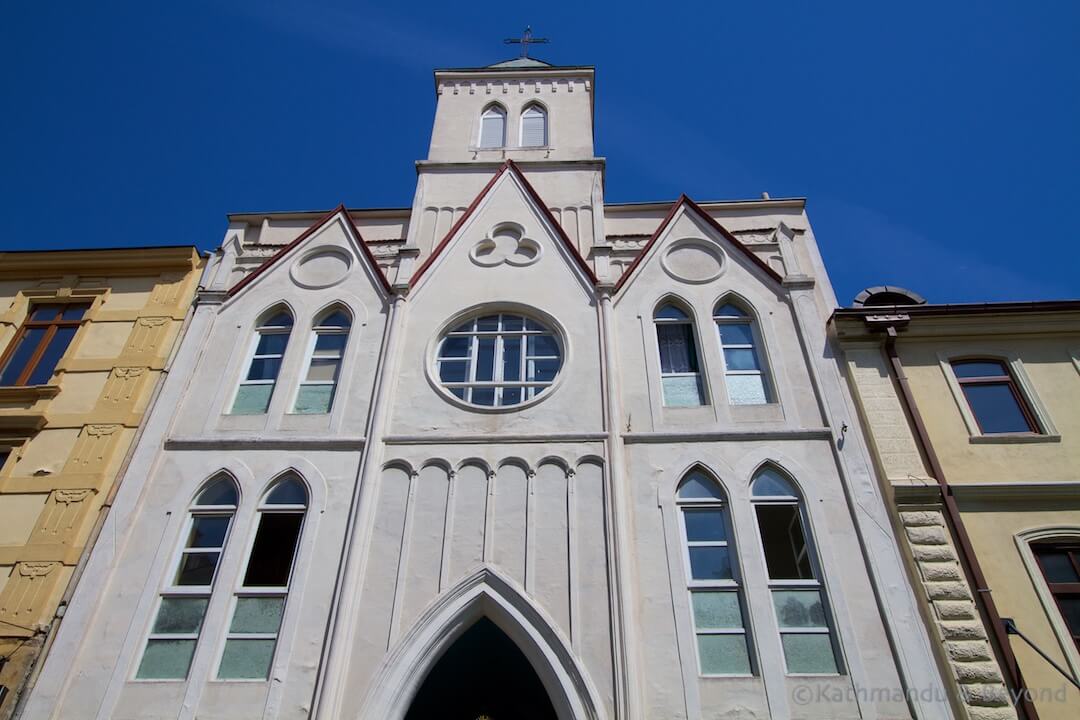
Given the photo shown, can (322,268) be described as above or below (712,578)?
above

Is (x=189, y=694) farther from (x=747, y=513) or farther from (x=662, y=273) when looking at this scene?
(x=662, y=273)

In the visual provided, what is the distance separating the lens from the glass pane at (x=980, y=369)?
1403 cm

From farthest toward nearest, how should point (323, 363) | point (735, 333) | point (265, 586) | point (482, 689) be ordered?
point (735, 333)
point (323, 363)
point (482, 689)
point (265, 586)

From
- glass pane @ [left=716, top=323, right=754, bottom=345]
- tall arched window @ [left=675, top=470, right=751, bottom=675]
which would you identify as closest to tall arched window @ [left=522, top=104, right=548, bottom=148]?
glass pane @ [left=716, top=323, right=754, bottom=345]

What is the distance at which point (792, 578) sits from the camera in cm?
1151

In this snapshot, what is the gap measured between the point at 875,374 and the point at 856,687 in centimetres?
573

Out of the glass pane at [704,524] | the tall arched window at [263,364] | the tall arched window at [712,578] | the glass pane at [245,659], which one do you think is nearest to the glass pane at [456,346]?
the tall arched window at [263,364]

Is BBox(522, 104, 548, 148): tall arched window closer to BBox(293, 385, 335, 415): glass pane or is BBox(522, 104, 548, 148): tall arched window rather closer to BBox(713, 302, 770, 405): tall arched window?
BBox(713, 302, 770, 405): tall arched window

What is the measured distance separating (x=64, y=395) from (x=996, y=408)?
16.9 m

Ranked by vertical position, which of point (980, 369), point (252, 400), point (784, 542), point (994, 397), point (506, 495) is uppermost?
point (980, 369)

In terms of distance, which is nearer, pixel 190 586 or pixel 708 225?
pixel 190 586

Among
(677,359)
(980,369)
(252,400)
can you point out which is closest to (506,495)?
(677,359)

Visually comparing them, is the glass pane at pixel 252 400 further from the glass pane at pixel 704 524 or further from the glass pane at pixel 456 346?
the glass pane at pixel 704 524

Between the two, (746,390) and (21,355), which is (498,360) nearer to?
(746,390)
